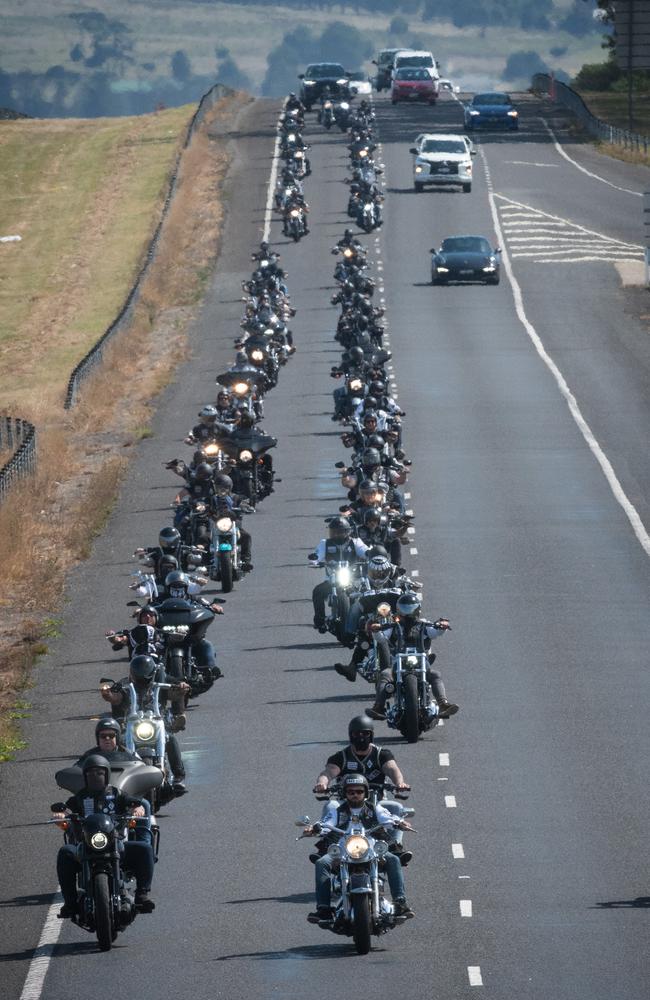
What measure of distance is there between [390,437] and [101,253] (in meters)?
49.4

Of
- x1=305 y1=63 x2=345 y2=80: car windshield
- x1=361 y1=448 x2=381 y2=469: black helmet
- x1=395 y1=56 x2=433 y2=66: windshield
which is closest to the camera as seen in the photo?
x1=361 y1=448 x2=381 y2=469: black helmet

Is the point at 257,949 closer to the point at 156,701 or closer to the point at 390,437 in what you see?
the point at 156,701

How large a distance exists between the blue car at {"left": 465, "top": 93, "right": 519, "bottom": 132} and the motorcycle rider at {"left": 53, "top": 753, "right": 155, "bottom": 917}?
8196 centimetres

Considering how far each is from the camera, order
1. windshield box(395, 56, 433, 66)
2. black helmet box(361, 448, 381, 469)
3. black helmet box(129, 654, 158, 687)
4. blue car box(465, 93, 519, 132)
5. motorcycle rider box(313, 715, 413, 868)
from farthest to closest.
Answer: windshield box(395, 56, 433, 66), blue car box(465, 93, 519, 132), black helmet box(361, 448, 381, 469), black helmet box(129, 654, 158, 687), motorcycle rider box(313, 715, 413, 868)

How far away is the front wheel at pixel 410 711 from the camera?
77.8 ft

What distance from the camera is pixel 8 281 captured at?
3265 inches

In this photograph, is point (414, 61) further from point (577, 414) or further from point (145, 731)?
point (145, 731)

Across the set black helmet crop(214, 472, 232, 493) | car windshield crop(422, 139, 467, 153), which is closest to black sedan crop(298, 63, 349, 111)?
car windshield crop(422, 139, 467, 153)

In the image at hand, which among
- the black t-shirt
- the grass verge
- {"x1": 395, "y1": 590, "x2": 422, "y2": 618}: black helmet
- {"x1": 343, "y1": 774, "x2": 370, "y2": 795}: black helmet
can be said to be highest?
{"x1": 343, "y1": 774, "x2": 370, "y2": 795}: black helmet

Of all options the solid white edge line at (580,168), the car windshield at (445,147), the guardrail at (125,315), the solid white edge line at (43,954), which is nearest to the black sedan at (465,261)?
the guardrail at (125,315)

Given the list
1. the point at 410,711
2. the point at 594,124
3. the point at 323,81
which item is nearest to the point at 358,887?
the point at 410,711

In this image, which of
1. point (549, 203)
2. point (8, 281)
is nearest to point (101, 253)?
point (8, 281)

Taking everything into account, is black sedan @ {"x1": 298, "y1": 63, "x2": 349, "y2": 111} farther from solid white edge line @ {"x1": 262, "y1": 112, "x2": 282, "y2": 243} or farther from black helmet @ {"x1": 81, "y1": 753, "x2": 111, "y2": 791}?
black helmet @ {"x1": 81, "y1": 753, "x2": 111, "y2": 791}

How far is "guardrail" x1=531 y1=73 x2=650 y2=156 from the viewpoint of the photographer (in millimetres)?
97938
